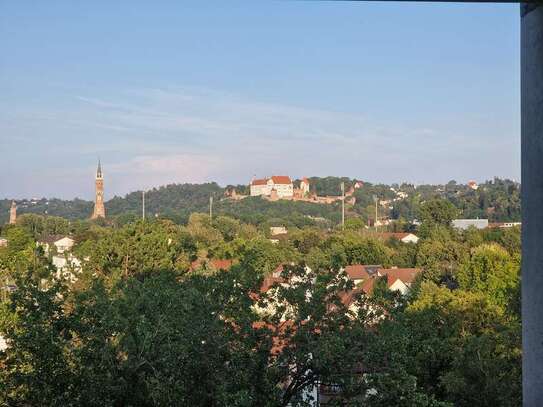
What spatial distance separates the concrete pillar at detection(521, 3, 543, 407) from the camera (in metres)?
2.64

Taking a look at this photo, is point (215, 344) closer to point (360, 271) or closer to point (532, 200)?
point (532, 200)

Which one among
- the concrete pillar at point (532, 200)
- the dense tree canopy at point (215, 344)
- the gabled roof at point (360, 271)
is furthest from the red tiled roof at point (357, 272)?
the concrete pillar at point (532, 200)

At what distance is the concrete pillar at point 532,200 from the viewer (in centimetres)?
264

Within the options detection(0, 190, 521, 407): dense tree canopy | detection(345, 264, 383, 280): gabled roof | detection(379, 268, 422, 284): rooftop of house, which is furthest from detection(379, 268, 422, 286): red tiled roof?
detection(0, 190, 521, 407): dense tree canopy

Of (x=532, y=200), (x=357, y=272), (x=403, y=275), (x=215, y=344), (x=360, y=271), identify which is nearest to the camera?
(x=532, y=200)

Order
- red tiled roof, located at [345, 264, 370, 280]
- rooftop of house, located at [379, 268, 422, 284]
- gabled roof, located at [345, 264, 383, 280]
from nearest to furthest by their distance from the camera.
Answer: rooftop of house, located at [379, 268, 422, 284] → gabled roof, located at [345, 264, 383, 280] → red tiled roof, located at [345, 264, 370, 280]

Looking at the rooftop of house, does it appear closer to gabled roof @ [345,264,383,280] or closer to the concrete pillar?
gabled roof @ [345,264,383,280]

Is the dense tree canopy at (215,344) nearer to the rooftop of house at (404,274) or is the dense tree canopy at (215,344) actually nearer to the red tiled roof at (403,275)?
the red tiled roof at (403,275)

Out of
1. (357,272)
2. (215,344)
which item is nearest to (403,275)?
(357,272)

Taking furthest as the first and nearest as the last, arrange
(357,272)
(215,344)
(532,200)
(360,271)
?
(360,271) < (357,272) < (215,344) < (532,200)

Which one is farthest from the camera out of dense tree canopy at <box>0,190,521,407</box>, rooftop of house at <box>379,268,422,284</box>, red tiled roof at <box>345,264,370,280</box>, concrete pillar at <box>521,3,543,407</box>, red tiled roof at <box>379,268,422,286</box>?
red tiled roof at <box>345,264,370,280</box>

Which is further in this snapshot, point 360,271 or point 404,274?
point 360,271

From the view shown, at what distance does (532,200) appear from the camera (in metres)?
2.73

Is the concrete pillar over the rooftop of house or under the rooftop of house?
over
